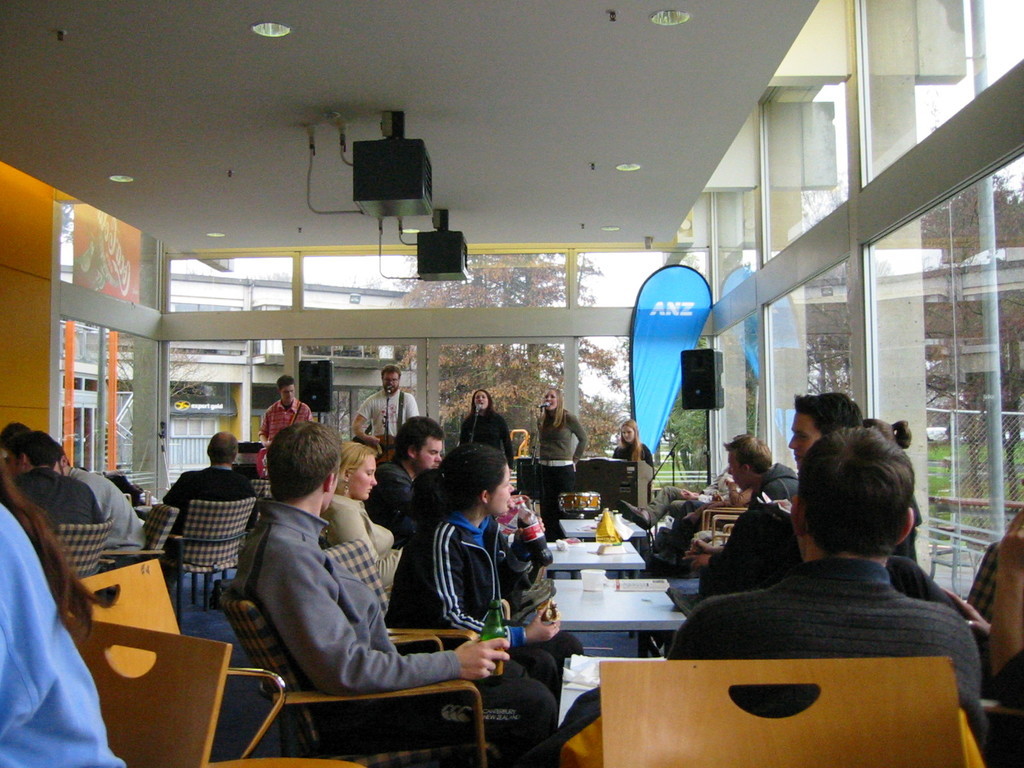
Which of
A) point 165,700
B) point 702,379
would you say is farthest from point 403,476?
point 702,379

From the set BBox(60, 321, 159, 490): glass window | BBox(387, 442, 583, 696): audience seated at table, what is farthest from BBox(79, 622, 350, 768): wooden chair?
BBox(60, 321, 159, 490): glass window

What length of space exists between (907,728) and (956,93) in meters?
4.97

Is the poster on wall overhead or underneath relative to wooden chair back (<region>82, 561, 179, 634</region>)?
overhead

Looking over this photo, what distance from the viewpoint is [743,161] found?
9.97 metres

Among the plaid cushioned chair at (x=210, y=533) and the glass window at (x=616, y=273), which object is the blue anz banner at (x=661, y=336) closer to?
the glass window at (x=616, y=273)

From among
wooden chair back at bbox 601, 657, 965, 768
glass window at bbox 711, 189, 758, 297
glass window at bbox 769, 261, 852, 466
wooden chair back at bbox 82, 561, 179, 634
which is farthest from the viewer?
glass window at bbox 711, 189, 758, 297

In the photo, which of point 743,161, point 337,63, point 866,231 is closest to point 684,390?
point 743,161

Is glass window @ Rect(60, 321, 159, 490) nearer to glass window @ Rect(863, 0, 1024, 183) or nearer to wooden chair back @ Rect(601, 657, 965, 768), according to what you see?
glass window @ Rect(863, 0, 1024, 183)

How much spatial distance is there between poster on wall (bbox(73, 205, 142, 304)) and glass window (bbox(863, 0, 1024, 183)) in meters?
8.09

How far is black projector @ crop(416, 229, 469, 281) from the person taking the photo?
8.09 metres

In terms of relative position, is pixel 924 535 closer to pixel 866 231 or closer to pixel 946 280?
pixel 946 280

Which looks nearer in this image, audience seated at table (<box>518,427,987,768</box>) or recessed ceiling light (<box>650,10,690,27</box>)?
audience seated at table (<box>518,427,987,768</box>)

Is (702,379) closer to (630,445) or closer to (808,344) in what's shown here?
(630,445)

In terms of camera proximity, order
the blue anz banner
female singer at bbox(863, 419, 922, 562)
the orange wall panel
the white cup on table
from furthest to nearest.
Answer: the blue anz banner
the orange wall panel
the white cup on table
female singer at bbox(863, 419, 922, 562)
